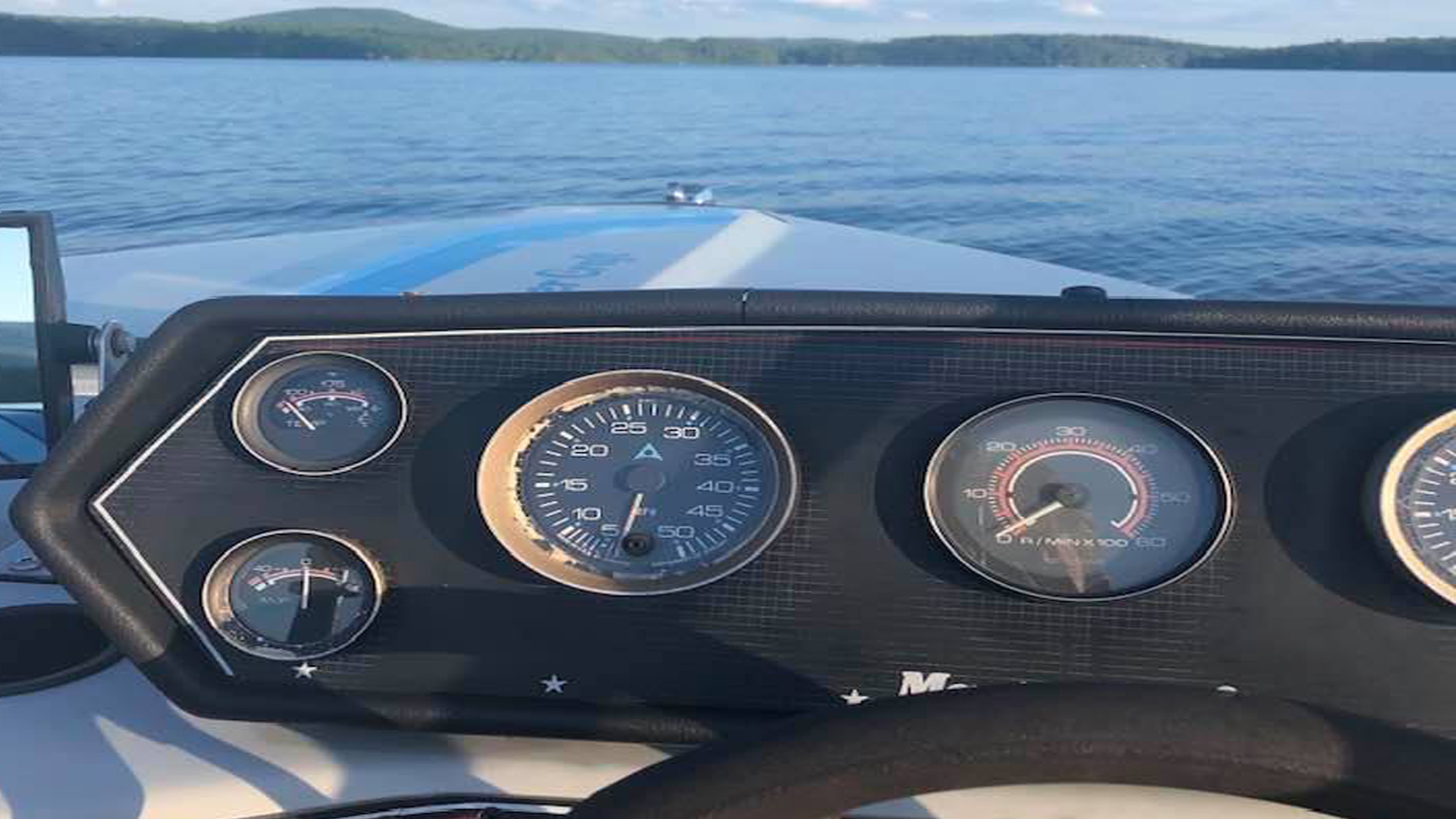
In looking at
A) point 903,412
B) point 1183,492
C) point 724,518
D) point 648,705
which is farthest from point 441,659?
point 1183,492

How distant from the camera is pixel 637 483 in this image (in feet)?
6.48

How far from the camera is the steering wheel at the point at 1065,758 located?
89cm

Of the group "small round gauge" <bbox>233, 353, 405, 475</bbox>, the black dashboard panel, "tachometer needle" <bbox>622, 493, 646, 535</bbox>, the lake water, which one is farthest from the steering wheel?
the lake water

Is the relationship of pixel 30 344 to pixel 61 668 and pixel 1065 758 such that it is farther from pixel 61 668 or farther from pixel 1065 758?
pixel 1065 758

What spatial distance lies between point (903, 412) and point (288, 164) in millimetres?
17703

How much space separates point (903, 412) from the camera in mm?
1892

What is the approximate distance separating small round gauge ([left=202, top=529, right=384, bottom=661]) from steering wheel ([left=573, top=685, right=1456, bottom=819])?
103cm

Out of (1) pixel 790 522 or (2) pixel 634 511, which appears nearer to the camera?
(1) pixel 790 522

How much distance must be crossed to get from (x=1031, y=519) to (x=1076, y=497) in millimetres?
80

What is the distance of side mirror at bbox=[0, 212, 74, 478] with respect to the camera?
7.31 ft

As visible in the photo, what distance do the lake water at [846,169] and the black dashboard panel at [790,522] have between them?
385 inches

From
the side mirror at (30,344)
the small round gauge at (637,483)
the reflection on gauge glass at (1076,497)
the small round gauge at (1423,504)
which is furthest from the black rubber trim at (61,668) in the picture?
the small round gauge at (1423,504)

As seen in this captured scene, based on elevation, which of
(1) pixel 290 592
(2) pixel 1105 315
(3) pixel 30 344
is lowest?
(1) pixel 290 592

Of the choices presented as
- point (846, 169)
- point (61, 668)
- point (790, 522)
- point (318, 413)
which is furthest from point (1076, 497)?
point (846, 169)
